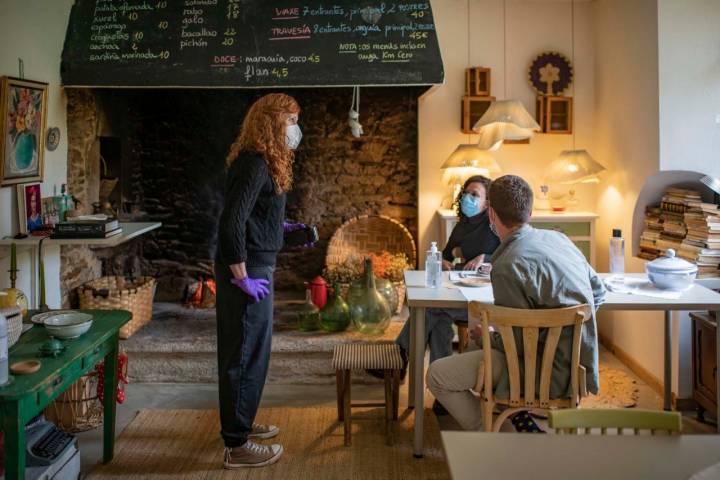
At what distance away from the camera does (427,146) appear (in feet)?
19.5

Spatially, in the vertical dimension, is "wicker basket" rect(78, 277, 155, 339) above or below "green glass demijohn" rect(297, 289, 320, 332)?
above

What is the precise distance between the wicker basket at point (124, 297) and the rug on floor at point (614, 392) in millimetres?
2943

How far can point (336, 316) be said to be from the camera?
522 cm

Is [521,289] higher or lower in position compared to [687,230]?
lower

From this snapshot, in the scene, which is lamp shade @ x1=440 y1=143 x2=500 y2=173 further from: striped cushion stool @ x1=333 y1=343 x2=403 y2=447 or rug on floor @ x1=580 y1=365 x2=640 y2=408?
striped cushion stool @ x1=333 y1=343 x2=403 y2=447

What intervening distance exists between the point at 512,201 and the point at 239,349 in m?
1.39

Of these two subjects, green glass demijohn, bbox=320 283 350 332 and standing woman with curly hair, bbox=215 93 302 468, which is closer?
standing woman with curly hair, bbox=215 93 302 468

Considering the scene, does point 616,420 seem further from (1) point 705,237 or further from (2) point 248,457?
(1) point 705,237

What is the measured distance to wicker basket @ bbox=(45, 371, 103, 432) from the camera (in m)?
4.06

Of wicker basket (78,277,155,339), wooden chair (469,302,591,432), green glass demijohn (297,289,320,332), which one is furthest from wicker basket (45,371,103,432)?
wooden chair (469,302,591,432)

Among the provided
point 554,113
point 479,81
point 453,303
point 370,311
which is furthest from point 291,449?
point 554,113

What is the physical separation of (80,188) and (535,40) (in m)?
3.51

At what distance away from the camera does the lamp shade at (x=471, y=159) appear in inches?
219

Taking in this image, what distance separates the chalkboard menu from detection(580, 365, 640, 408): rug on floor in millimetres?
2180
